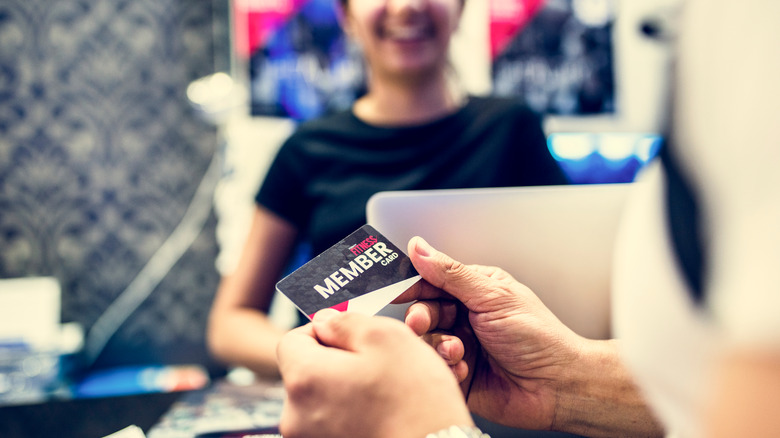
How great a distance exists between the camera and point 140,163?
83.6 inches

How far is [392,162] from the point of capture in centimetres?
118

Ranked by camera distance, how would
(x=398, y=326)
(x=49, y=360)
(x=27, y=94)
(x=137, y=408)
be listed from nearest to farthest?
(x=398, y=326)
(x=137, y=408)
(x=49, y=360)
(x=27, y=94)

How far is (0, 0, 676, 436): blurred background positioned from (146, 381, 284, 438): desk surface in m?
1.18

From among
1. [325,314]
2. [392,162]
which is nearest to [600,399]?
[325,314]

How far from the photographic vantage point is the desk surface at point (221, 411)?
69cm

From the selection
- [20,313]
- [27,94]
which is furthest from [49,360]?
[27,94]

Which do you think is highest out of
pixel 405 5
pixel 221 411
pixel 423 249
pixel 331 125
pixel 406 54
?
pixel 405 5

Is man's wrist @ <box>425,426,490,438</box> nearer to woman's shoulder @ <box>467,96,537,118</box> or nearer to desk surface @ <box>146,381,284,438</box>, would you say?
desk surface @ <box>146,381,284,438</box>

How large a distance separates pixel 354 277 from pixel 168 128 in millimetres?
1862

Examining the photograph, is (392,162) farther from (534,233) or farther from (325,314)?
(325,314)

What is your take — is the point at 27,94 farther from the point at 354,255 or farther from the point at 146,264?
the point at 354,255

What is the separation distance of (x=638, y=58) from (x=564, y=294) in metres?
1.98

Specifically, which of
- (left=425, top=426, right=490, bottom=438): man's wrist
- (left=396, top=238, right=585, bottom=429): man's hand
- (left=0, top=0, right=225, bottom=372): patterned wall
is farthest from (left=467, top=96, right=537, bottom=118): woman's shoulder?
(left=0, top=0, right=225, bottom=372): patterned wall

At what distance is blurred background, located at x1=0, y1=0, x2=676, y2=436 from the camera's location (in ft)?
6.77
